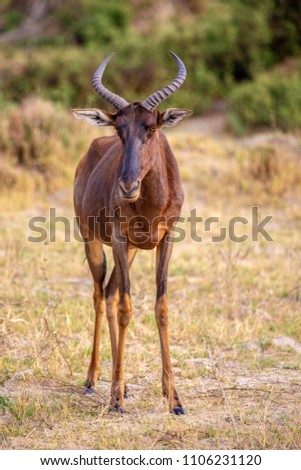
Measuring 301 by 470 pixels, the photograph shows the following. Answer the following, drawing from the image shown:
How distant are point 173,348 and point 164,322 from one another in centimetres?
156

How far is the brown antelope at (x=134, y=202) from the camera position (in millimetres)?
5992

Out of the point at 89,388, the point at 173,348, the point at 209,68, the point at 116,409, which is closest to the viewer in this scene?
the point at 116,409

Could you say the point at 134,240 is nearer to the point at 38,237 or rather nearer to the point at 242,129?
the point at 38,237

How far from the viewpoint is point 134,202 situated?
20.5 ft

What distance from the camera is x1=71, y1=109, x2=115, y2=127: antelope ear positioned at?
6.25m

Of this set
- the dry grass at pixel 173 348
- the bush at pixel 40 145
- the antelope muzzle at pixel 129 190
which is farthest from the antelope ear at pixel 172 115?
the bush at pixel 40 145

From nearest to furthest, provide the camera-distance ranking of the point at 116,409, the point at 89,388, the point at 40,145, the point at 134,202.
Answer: the point at 116,409 < the point at 134,202 < the point at 89,388 < the point at 40,145

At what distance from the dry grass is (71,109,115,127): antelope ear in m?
1.88

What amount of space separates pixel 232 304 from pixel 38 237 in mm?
4015

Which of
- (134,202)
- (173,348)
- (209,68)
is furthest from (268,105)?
(134,202)

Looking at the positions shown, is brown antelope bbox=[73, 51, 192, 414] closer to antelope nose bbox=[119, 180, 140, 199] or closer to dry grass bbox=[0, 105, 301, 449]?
antelope nose bbox=[119, 180, 140, 199]

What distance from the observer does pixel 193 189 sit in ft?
47.8

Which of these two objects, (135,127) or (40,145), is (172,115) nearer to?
(135,127)
